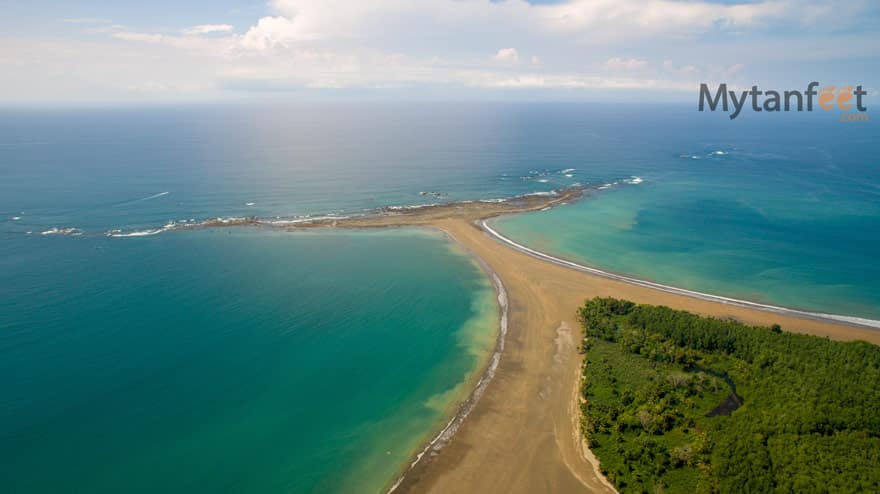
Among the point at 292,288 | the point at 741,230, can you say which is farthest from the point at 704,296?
the point at 292,288

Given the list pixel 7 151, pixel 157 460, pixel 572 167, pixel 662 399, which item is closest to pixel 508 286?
pixel 662 399

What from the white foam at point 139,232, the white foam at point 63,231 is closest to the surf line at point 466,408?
the white foam at point 139,232

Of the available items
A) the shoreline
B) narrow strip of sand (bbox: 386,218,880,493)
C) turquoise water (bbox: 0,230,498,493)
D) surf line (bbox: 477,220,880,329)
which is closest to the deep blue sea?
turquoise water (bbox: 0,230,498,493)

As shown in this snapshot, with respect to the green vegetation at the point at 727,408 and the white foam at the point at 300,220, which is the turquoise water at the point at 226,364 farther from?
the white foam at the point at 300,220

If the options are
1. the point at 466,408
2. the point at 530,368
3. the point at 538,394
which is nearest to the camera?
the point at 466,408

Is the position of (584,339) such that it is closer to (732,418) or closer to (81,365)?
(732,418)

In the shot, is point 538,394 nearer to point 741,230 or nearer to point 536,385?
point 536,385

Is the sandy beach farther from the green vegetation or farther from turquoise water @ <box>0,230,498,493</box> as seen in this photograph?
turquoise water @ <box>0,230,498,493</box>
